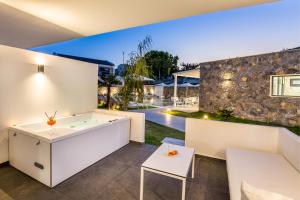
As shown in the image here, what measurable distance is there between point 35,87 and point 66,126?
1140mm

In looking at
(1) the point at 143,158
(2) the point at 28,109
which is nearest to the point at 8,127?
(2) the point at 28,109

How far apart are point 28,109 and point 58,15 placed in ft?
6.68

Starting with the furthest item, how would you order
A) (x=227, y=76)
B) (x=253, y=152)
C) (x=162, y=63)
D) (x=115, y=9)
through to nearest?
1. (x=162, y=63)
2. (x=227, y=76)
3. (x=115, y=9)
4. (x=253, y=152)

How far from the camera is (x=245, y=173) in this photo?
196 cm

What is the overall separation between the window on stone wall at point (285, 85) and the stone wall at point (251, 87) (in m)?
0.14

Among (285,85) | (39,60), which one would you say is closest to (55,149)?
(39,60)

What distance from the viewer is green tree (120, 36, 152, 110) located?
14.7 feet

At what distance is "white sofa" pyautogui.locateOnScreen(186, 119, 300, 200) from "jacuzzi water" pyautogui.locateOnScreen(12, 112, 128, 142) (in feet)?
6.87

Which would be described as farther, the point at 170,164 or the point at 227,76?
the point at 227,76

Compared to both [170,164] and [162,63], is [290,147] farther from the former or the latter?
[162,63]

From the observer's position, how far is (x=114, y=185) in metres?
2.41

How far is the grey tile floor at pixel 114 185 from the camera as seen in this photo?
7.06ft

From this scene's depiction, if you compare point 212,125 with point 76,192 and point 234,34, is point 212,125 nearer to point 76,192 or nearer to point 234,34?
point 76,192

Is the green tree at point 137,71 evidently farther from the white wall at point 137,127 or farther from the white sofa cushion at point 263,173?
the white sofa cushion at point 263,173
